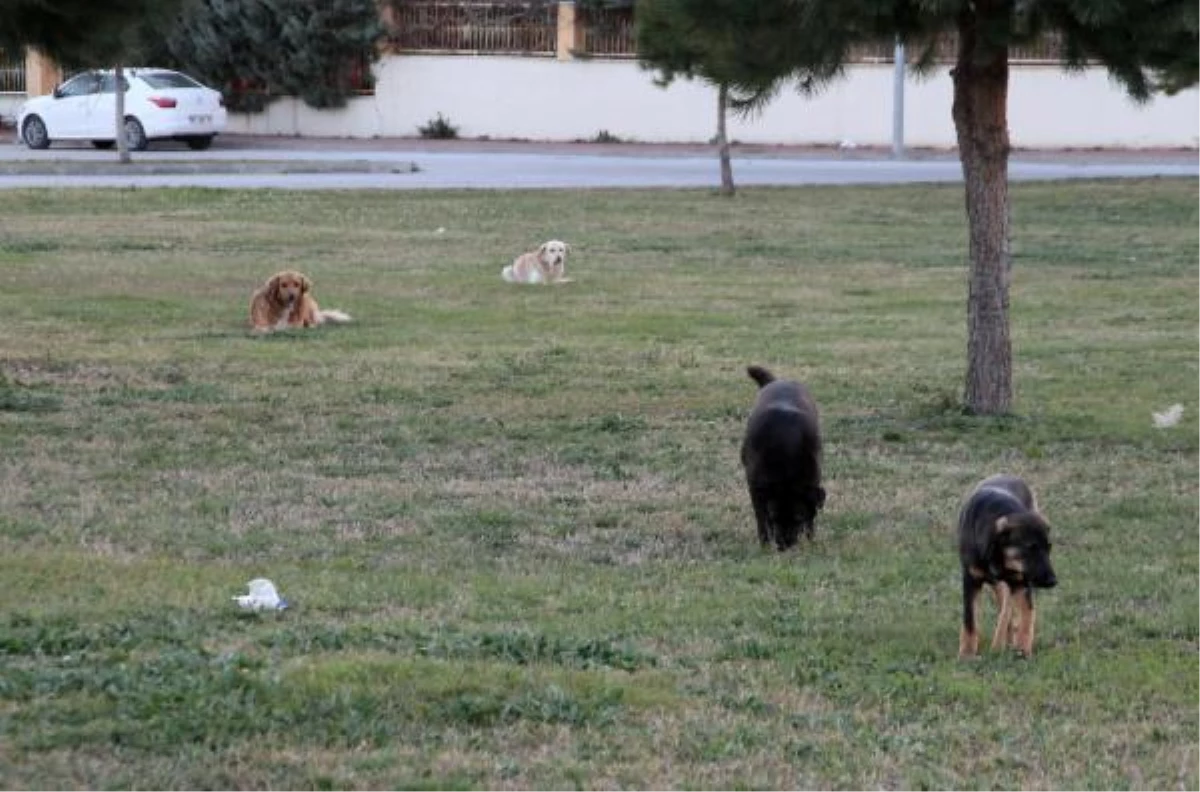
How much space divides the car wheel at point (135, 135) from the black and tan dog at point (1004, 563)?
36761mm

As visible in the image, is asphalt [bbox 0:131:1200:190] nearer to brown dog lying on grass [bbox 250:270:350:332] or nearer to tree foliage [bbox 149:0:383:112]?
tree foliage [bbox 149:0:383:112]

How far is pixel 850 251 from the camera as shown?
24.2m

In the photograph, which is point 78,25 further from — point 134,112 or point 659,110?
point 659,110

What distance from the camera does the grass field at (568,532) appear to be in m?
6.12

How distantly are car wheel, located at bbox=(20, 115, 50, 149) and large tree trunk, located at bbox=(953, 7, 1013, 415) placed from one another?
3332 centimetres

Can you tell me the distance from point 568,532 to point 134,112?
34.3 m

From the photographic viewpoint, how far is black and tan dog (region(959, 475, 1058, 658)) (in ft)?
23.8

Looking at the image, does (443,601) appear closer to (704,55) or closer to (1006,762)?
(1006,762)

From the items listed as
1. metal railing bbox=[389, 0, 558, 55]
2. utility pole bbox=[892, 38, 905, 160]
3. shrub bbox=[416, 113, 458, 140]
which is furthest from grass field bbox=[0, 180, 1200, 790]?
shrub bbox=[416, 113, 458, 140]

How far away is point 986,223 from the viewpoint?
43.0ft

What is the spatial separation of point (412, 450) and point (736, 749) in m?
6.31

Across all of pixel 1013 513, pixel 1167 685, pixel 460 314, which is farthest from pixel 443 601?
pixel 460 314

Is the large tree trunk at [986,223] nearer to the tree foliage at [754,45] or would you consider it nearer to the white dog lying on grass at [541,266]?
the tree foliage at [754,45]

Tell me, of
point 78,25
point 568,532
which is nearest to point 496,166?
point 78,25
